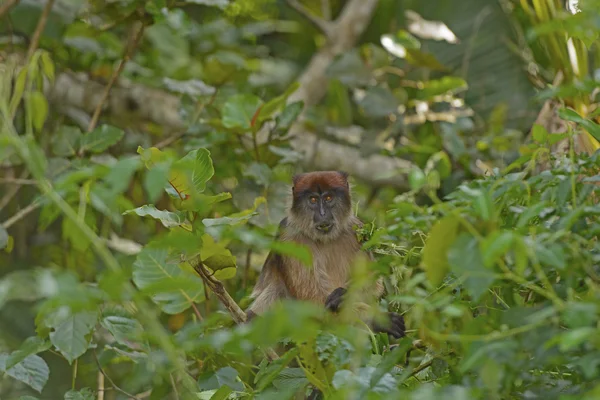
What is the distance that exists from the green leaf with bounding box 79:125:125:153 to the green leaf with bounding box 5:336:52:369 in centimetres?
134

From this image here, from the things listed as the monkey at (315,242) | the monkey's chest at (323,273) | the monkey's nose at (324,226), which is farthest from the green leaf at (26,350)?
A: the monkey's nose at (324,226)

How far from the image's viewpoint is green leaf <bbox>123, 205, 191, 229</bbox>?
2111 mm

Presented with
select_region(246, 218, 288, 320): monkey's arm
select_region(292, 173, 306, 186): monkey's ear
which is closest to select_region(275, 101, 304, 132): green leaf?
select_region(292, 173, 306, 186): monkey's ear

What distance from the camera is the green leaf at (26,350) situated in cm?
240

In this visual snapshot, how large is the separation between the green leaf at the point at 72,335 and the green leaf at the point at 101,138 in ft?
4.53

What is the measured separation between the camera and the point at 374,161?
4938 mm

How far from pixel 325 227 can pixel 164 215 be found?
162 cm

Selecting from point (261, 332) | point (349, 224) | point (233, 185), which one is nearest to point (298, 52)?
point (233, 185)

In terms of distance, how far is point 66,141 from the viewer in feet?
13.1

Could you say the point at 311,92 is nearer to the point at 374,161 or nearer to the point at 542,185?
the point at 374,161

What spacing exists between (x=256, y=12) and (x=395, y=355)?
Answer: 4.29 meters

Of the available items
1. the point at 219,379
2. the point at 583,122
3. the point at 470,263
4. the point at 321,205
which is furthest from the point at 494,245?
the point at 321,205

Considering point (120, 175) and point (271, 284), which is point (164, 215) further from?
point (271, 284)

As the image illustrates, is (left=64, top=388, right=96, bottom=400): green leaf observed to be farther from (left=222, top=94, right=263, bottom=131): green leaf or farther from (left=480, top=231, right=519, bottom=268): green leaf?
(left=480, top=231, right=519, bottom=268): green leaf
